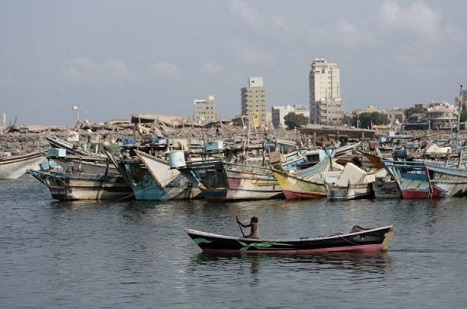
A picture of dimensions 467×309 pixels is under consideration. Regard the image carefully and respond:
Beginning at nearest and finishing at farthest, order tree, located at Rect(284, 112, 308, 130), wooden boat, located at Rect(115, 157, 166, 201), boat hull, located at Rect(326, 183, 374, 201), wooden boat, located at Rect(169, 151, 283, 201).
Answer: wooden boat, located at Rect(169, 151, 283, 201) → boat hull, located at Rect(326, 183, 374, 201) → wooden boat, located at Rect(115, 157, 166, 201) → tree, located at Rect(284, 112, 308, 130)

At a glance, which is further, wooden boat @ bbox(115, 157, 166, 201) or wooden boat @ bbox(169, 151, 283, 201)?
wooden boat @ bbox(115, 157, 166, 201)

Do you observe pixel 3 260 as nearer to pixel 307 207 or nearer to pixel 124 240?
pixel 124 240

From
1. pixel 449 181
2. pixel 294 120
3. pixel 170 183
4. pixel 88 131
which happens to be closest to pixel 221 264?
pixel 449 181

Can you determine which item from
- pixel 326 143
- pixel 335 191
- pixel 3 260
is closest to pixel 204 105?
pixel 326 143

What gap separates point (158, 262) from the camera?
2381cm

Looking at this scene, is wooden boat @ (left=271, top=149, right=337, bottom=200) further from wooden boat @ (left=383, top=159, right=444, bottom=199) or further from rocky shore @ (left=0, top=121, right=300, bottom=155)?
rocky shore @ (left=0, top=121, right=300, bottom=155)

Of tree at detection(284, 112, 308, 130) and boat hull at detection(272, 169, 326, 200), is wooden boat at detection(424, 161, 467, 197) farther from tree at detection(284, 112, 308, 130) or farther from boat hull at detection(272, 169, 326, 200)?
tree at detection(284, 112, 308, 130)

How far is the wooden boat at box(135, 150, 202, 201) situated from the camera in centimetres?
3881

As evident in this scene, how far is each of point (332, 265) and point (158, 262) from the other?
456 cm

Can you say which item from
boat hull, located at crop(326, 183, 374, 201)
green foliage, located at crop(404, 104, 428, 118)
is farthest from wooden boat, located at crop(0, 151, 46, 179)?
green foliage, located at crop(404, 104, 428, 118)

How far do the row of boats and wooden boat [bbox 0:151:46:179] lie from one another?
61.4ft

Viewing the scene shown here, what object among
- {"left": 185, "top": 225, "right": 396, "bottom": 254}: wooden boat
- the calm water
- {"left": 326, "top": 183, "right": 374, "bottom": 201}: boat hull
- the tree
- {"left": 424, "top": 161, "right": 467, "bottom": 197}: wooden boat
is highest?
the tree

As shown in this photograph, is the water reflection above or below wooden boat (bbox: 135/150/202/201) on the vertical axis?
below

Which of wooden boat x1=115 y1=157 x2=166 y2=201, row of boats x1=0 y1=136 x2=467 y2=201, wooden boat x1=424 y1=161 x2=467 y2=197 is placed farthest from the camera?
wooden boat x1=115 y1=157 x2=166 y2=201
